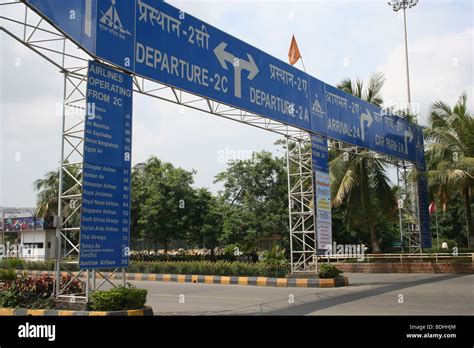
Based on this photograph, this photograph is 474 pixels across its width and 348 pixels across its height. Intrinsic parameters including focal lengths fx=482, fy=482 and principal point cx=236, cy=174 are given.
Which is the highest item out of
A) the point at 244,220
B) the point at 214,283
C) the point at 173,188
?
the point at 173,188

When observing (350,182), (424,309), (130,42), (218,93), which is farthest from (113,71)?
(350,182)

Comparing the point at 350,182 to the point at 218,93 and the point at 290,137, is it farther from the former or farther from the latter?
the point at 218,93

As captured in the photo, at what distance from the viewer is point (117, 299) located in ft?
29.0

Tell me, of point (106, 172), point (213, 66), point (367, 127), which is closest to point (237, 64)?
point (213, 66)

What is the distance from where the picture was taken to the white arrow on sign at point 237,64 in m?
12.3

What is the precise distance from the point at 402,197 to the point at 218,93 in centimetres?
1456

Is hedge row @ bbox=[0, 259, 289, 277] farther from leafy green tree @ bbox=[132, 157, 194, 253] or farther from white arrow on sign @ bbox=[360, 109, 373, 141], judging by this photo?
white arrow on sign @ bbox=[360, 109, 373, 141]

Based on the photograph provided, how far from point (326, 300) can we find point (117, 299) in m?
5.47

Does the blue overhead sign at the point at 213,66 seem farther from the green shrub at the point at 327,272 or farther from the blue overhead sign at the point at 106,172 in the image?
the green shrub at the point at 327,272

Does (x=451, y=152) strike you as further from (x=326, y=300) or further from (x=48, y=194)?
(x=48, y=194)

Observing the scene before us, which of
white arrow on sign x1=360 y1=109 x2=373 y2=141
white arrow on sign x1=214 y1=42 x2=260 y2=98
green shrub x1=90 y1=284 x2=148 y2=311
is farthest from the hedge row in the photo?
white arrow on sign x1=214 y1=42 x2=260 y2=98
